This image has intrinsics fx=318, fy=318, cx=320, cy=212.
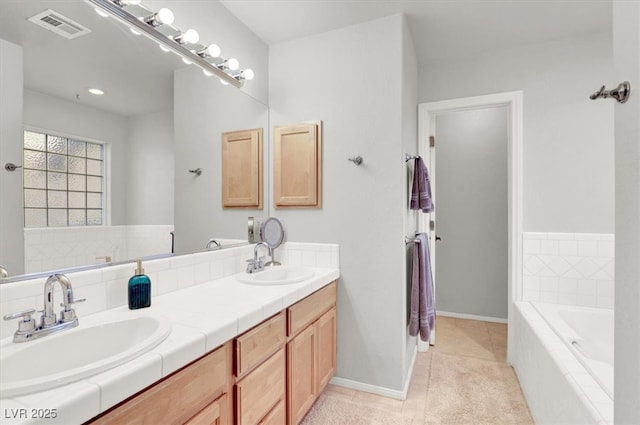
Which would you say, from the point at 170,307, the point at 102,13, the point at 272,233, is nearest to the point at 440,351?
the point at 272,233

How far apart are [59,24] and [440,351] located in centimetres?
324

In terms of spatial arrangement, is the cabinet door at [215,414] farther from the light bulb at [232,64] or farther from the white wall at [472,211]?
the white wall at [472,211]

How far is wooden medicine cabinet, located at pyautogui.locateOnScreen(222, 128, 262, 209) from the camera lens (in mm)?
2148

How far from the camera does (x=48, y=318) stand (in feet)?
3.34

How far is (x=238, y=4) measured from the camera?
79.7 inches

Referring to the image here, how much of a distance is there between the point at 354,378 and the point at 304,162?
1.56m

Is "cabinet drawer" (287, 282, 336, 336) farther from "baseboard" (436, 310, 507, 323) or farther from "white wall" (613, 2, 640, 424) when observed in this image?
"baseboard" (436, 310, 507, 323)

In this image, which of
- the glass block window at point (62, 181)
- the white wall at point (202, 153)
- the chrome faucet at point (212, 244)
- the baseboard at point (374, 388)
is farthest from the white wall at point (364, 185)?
the glass block window at point (62, 181)

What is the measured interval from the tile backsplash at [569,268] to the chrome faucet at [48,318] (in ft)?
9.54

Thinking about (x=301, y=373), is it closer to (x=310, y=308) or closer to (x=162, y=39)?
(x=310, y=308)

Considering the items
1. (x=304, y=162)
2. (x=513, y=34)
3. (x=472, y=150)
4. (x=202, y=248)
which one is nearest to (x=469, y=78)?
(x=513, y=34)

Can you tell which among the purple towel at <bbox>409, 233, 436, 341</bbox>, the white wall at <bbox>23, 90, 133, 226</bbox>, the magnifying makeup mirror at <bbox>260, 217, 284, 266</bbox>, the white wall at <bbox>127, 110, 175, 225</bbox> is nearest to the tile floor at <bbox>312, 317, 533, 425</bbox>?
the purple towel at <bbox>409, 233, 436, 341</bbox>

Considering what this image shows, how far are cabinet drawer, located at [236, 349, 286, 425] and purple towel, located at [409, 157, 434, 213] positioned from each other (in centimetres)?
142

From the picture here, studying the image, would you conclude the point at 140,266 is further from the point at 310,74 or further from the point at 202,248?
the point at 310,74
